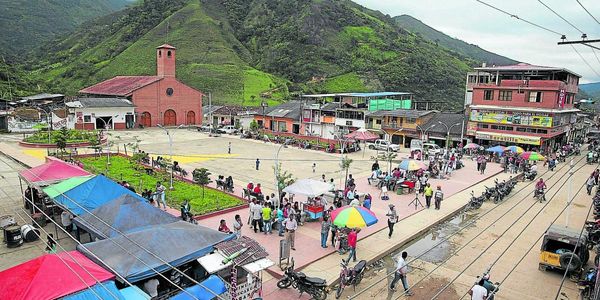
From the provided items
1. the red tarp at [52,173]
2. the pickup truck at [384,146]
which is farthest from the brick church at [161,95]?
the red tarp at [52,173]

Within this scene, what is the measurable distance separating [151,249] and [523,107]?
4174cm

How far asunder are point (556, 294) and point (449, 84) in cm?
10533

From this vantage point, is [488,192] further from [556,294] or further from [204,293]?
[204,293]

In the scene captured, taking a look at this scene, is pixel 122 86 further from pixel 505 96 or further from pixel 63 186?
pixel 505 96

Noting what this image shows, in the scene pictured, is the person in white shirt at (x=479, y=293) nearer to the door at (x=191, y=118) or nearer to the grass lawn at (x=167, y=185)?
the grass lawn at (x=167, y=185)

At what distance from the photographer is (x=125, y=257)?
992 cm

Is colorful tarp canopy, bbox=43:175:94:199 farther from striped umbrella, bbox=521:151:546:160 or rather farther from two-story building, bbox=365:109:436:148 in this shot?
two-story building, bbox=365:109:436:148

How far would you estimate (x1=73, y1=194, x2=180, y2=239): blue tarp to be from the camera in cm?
1242

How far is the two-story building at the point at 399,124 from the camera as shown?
46.4 meters

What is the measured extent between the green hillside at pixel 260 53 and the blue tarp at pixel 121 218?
69.6 metres

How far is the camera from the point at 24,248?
13852 mm

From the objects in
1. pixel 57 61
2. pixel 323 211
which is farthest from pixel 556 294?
pixel 57 61

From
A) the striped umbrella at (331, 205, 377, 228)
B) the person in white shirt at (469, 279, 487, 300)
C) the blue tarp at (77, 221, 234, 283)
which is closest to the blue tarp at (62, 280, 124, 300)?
the blue tarp at (77, 221, 234, 283)

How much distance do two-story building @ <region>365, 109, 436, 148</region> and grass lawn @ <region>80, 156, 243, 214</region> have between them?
28695 millimetres
